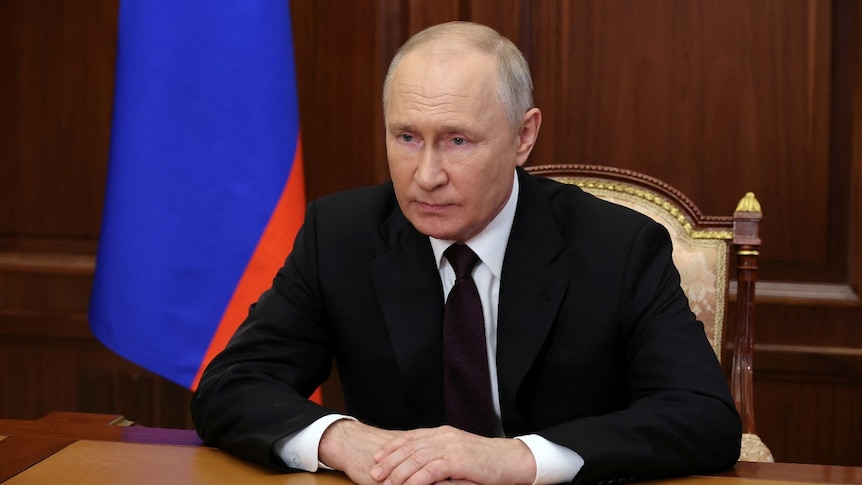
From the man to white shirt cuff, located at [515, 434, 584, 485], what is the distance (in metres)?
0.11

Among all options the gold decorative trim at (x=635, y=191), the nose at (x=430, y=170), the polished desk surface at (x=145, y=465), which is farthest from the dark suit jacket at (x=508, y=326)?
the gold decorative trim at (x=635, y=191)

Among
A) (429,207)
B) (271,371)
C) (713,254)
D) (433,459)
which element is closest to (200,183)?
(271,371)

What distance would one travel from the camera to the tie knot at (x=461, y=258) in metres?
2.06

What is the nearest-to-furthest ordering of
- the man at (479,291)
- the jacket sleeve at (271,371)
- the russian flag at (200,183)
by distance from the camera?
the jacket sleeve at (271,371) < the man at (479,291) < the russian flag at (200,183)

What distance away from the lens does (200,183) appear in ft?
9.73

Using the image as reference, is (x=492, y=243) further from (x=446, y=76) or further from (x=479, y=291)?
(x=446, y=76)

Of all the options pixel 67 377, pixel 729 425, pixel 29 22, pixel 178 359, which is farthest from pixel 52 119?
pixel 729 425

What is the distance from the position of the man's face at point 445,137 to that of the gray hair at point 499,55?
0.02 meters

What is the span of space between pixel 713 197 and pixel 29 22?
8.29 feet

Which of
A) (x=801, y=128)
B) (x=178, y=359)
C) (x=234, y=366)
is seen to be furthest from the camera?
(x=801, y=128)

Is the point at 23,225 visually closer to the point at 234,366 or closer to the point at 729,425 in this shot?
the point at 234,366

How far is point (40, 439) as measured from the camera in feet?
5.67

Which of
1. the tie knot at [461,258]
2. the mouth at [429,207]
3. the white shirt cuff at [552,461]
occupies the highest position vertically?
the mouth at [429,207]

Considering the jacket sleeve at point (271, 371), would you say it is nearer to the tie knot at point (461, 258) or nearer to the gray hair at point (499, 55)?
the tie knot at point (461, 258)
